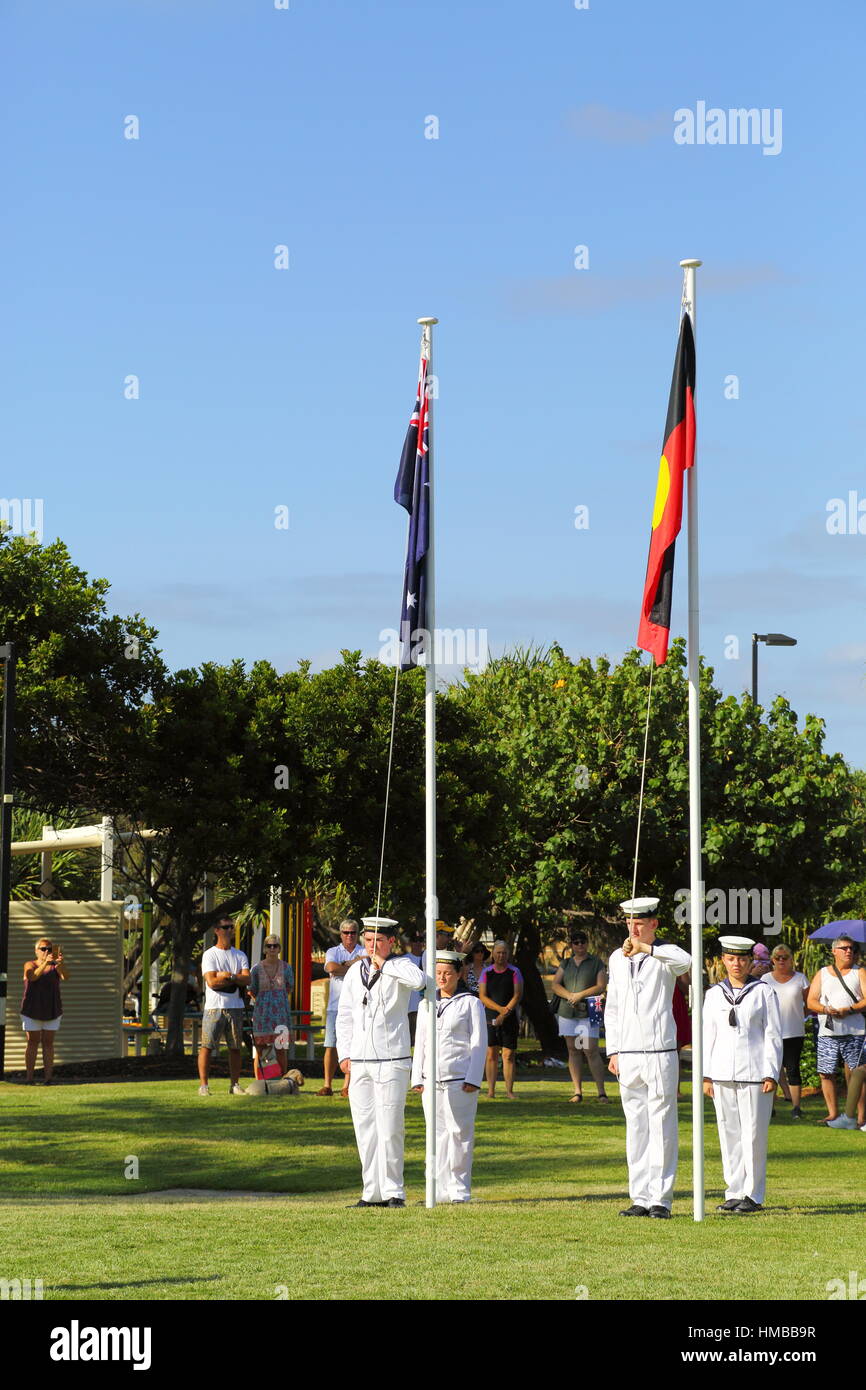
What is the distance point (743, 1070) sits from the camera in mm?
13078

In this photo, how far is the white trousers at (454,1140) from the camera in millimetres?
13250

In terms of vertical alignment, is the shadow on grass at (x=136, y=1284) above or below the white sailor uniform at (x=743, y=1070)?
below

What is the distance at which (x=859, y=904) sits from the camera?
3609 cm

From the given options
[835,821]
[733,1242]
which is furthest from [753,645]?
[733,1242]

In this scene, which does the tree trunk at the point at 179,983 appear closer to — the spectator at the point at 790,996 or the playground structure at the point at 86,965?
the playground structure at the point at 86,965

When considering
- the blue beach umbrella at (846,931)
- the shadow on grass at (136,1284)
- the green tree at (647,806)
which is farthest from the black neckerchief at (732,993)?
the green tree at (647,806)

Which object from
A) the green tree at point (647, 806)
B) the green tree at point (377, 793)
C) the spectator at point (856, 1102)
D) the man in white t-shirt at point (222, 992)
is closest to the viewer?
the spectator at point (856, 1102)

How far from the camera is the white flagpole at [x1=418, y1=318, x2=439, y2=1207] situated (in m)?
12.7

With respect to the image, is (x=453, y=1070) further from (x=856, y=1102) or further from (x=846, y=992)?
(x=856, y=1102)

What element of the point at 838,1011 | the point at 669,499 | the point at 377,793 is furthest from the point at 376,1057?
the point at 377,793

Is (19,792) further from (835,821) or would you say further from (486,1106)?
(835,821)

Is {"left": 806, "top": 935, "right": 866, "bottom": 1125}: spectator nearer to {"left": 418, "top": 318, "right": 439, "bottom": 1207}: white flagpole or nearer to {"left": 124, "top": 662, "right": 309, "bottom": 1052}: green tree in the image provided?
{"left": 418, "top": 318, "right": 439, "bottom": 1207}: white flagpole

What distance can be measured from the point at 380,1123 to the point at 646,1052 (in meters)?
1.97

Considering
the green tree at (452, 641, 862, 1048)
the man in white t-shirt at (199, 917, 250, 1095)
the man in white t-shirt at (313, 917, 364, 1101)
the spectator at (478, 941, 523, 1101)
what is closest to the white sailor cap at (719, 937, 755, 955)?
the man in white t-shirt at (313, 917, 364, 1101)
